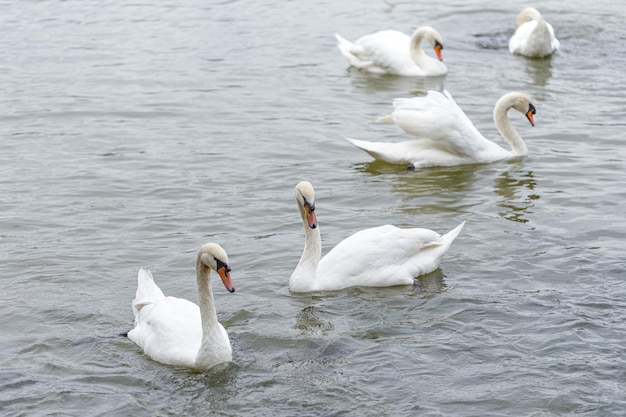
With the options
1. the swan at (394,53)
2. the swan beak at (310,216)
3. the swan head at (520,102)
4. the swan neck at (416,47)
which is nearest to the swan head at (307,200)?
the swan beak at (310,216)

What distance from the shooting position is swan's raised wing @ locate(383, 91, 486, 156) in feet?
43.5

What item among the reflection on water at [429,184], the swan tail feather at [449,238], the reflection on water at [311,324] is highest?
the swan tail feather at [449,238]

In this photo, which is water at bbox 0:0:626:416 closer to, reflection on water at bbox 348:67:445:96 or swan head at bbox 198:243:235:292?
reflection on water at bbox 348:67:445:96

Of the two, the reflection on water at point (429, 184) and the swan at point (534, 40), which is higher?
the swan at point (534, 40)

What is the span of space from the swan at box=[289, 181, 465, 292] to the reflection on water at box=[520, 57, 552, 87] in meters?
8.37

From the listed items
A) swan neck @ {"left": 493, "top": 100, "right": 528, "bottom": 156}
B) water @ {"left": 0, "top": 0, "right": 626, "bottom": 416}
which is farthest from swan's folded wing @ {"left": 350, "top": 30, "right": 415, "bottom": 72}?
swan neck @ {"left": 493, "top": 100, "right": 528, "bottom": 156}

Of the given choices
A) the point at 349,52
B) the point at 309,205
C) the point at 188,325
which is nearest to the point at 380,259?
the point at 309,205

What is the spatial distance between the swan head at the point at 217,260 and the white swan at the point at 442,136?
18.4ft

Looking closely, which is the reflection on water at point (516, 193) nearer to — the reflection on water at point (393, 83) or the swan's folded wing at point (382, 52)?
the reflection on water at point (393, 83)

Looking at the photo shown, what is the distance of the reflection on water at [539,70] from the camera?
18.0 m

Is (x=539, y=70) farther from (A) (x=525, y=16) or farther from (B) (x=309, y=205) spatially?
(B) (x=309, y=205)

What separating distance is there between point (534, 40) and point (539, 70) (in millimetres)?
677

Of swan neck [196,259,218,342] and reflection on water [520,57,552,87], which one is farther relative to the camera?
reflection on water [520,57,552,87]

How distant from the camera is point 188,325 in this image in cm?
859
